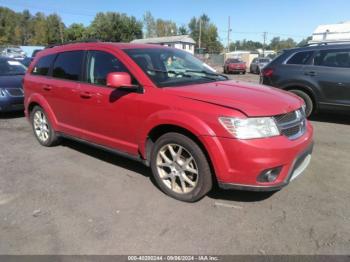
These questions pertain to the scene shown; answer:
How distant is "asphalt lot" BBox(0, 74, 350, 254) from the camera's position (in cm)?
310

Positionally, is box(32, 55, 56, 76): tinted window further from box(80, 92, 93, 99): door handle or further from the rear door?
the rear door

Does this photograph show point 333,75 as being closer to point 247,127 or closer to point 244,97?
point 244,97

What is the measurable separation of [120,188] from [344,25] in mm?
19285

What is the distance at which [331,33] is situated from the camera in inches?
737

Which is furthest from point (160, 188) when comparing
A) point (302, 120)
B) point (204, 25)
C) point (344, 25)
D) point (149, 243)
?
point (204, 25)

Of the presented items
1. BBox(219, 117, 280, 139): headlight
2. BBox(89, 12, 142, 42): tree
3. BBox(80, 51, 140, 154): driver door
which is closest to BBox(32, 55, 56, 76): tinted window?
BBox(80, 51, 140, 154): driver door

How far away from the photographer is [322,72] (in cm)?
743

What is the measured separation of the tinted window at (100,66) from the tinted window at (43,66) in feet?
4.12

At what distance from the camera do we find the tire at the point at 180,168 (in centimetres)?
→ 363

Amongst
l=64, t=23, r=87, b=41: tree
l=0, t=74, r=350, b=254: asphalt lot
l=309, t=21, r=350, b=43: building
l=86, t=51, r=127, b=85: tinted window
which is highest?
l=64, t=23, r=87, b=41: tree

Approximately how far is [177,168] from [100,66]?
1891mm

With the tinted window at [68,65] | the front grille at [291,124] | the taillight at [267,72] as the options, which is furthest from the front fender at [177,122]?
the taillight at [267,72]

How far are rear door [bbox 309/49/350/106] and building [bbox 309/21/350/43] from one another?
11.8 m

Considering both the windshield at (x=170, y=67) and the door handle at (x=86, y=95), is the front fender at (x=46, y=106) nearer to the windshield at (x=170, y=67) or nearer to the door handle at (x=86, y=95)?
the door handle at (x=86, y=95)
